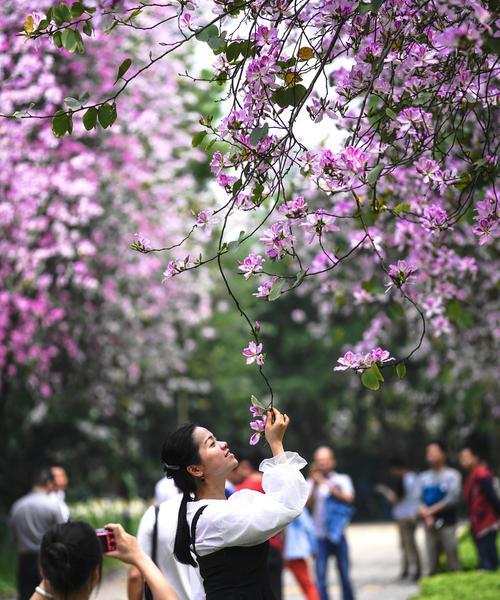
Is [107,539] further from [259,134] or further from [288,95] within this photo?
[288,95]

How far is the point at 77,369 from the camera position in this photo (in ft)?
53.2

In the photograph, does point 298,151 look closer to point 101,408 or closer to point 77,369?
point 77,369

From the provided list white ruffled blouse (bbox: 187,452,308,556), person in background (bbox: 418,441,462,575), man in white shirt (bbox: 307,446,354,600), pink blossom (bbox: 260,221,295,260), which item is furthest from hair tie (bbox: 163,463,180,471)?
person in background (bbox: 418,441,462,575)

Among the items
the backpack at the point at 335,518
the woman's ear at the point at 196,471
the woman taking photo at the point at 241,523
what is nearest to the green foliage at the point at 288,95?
the woman taking photo at the point at 241,523

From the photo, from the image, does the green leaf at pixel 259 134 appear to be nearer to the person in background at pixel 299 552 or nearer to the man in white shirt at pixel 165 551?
the man in white shirt at pixel 165 551

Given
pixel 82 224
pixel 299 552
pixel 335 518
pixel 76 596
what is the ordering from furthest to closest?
pixel 82 224, pixel 335 518, pixel 299 552, pixel 76 596

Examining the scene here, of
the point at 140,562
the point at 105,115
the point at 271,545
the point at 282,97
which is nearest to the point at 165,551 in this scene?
the point at 140,562

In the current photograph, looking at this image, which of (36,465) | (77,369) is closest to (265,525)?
(77,369)

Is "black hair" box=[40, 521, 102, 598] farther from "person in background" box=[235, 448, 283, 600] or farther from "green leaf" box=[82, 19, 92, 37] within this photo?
"person in background" box=[235, 448, 283, 600]

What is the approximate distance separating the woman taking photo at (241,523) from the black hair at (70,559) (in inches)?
14.3

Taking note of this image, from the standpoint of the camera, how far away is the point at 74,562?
385 cm

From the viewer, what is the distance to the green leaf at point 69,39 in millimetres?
4032

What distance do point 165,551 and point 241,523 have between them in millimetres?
1674

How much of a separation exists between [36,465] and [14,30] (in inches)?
Answer: 338
